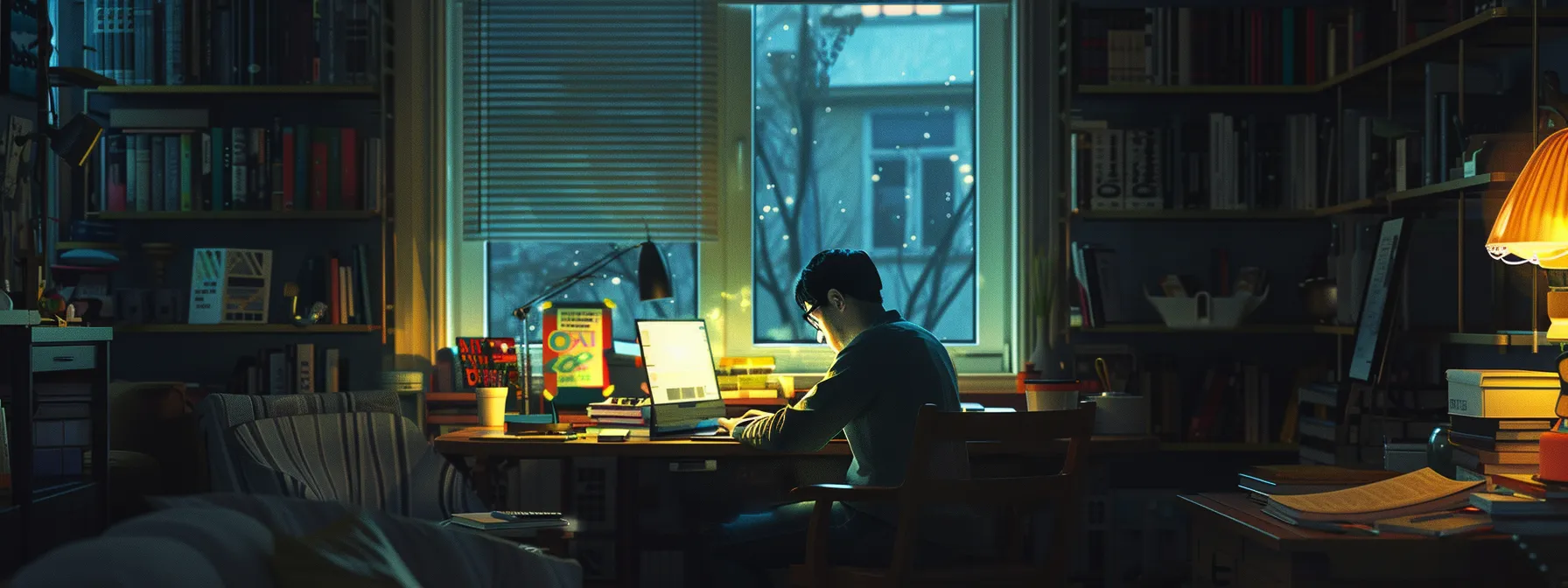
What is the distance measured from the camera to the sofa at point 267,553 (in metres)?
1.04

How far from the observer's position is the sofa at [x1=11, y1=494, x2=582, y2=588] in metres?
1.04

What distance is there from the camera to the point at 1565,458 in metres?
2.10

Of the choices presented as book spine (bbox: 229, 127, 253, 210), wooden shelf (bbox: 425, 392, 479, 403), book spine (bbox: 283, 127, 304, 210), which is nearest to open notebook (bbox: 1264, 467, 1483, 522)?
wooden shelf (bbox: 425, 392, 479, 403)

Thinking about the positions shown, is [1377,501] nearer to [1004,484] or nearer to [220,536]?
[1004,484]

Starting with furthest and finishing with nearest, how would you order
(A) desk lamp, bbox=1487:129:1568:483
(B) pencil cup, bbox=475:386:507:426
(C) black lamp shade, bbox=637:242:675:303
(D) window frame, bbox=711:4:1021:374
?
1. (D) window frame, bbox=711:4:1021:374
2. (C) black lamp shade, bbox=637:242:675:303
3. (B) pencil cup, bbox=475:386:507:426
4. (A) desk lamp, bbox=1487:129:1568:483

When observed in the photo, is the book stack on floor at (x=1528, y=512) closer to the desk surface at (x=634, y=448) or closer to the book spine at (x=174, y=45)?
the desk surface at (x=634, y=448)

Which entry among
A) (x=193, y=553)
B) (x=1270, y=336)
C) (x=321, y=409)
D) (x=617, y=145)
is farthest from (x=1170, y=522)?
(x=193, y=553)

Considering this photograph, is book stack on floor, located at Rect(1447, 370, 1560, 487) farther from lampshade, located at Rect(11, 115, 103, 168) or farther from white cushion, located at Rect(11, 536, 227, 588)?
lampshade, located at Rect(11, 115, 103, 168)

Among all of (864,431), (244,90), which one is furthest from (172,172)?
(864,431)

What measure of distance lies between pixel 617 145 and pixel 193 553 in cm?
308

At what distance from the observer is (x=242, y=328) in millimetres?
3881

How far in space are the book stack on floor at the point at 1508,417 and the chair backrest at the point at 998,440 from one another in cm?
71

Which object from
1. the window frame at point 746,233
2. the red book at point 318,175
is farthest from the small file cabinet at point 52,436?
the window frame at point 746,233

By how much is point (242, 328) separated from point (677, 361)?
4.84 feet
